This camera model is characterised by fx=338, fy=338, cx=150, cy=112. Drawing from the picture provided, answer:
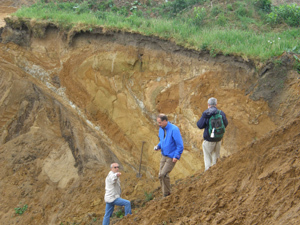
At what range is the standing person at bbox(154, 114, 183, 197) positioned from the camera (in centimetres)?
579

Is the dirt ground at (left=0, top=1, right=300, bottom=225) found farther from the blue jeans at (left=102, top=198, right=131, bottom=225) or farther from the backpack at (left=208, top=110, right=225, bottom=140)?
the backpack at (left=208, top=110, right=225, bottom=140)

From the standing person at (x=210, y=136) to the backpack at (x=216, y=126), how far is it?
0.13 feet

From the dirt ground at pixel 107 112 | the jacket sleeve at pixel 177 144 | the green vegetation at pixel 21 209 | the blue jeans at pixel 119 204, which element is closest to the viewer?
the jacket sleeve at pixel 177 144

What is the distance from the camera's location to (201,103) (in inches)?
322

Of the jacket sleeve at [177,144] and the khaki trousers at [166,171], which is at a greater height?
the jacket sleeve at [177,144]

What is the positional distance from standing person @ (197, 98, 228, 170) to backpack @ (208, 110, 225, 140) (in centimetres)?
4

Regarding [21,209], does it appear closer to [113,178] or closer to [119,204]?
[119,204]

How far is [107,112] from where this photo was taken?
32.7ft

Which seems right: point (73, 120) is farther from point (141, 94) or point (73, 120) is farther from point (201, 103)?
point (201, 103)

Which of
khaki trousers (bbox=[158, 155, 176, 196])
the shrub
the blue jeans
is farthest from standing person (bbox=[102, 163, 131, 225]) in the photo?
the shrub

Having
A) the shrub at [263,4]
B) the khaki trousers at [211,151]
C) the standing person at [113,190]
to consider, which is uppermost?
the shrub at [263,4]

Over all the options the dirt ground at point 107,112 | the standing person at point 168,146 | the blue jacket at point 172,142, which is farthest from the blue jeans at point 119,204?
the blue jacket at point 172,142

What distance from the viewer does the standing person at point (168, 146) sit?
19.0ft

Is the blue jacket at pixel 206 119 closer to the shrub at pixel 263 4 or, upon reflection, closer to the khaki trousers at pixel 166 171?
the khaki trousers at pixel 166 171
